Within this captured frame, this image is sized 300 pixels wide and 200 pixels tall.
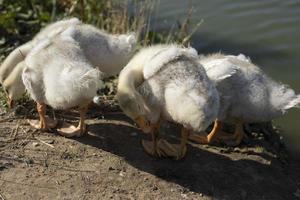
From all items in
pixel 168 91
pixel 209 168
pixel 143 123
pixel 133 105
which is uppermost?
pixel 168 91

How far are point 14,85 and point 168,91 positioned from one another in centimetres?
172

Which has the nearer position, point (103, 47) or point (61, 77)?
point (61, 77)

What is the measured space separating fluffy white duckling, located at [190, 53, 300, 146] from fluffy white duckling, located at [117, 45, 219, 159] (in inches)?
14.9

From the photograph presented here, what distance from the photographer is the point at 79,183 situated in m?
4.73

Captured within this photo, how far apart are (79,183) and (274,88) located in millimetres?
2088

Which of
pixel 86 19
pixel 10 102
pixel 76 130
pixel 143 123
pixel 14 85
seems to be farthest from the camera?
pixel 86 19

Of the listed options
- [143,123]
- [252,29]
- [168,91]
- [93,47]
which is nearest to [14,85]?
[93,47]

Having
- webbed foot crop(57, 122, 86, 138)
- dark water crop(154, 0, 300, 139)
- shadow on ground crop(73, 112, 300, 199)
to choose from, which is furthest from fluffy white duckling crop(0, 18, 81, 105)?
dark water crop(154, 0, 300, 139)

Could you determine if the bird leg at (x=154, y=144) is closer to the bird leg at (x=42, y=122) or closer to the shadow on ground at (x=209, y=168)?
the shadow on ground at (x=209, y=168)

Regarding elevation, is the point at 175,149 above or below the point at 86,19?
below

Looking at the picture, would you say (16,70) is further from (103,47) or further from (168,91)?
(168,91)

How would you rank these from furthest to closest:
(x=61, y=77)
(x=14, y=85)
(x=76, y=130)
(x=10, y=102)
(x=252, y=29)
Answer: (x=252, y=29), (x=10, y=102), (x=14, y=85), (x=76, y=130), (x=61, y=77)

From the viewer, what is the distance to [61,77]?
4746 millimetres

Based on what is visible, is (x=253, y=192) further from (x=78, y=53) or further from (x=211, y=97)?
(x=78, y=53)
